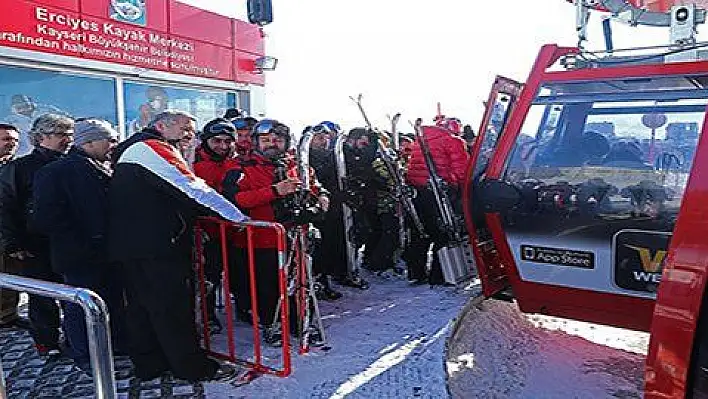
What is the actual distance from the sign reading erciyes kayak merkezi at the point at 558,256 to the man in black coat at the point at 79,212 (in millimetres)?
2483

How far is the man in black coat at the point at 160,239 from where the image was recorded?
11.6ft

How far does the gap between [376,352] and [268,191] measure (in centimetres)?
128

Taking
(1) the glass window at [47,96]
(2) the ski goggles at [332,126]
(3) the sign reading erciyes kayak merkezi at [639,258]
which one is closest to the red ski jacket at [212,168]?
(2) the ski goggles at [332,126]

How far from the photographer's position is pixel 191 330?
381 centimetres


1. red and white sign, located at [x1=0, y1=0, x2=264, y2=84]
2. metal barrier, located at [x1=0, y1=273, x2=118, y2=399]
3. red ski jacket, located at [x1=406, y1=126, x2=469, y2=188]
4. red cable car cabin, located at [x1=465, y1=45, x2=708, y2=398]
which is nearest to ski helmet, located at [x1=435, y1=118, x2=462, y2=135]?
red ski jacket, located at [x1=406, y1=126, x2=469, y2=188]

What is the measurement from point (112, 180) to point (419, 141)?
10.1 ft

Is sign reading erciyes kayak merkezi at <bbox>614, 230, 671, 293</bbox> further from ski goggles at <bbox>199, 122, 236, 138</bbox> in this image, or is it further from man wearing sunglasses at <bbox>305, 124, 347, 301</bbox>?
man wearing sunglasses at <bbox>305, 124, 347, 301</bbox>

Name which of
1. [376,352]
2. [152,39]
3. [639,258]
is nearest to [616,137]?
[639,258]

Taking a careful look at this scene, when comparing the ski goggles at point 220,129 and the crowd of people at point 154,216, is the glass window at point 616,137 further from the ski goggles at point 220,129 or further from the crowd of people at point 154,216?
the ski goggles at point 220,129

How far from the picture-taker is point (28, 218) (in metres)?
4.27

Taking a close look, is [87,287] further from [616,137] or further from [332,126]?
[616,137]

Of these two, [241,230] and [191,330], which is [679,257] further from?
[241,230]

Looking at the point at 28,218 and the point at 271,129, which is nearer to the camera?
the point at 28,218

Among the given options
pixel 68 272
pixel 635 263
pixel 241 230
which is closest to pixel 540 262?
pixel 635 263
